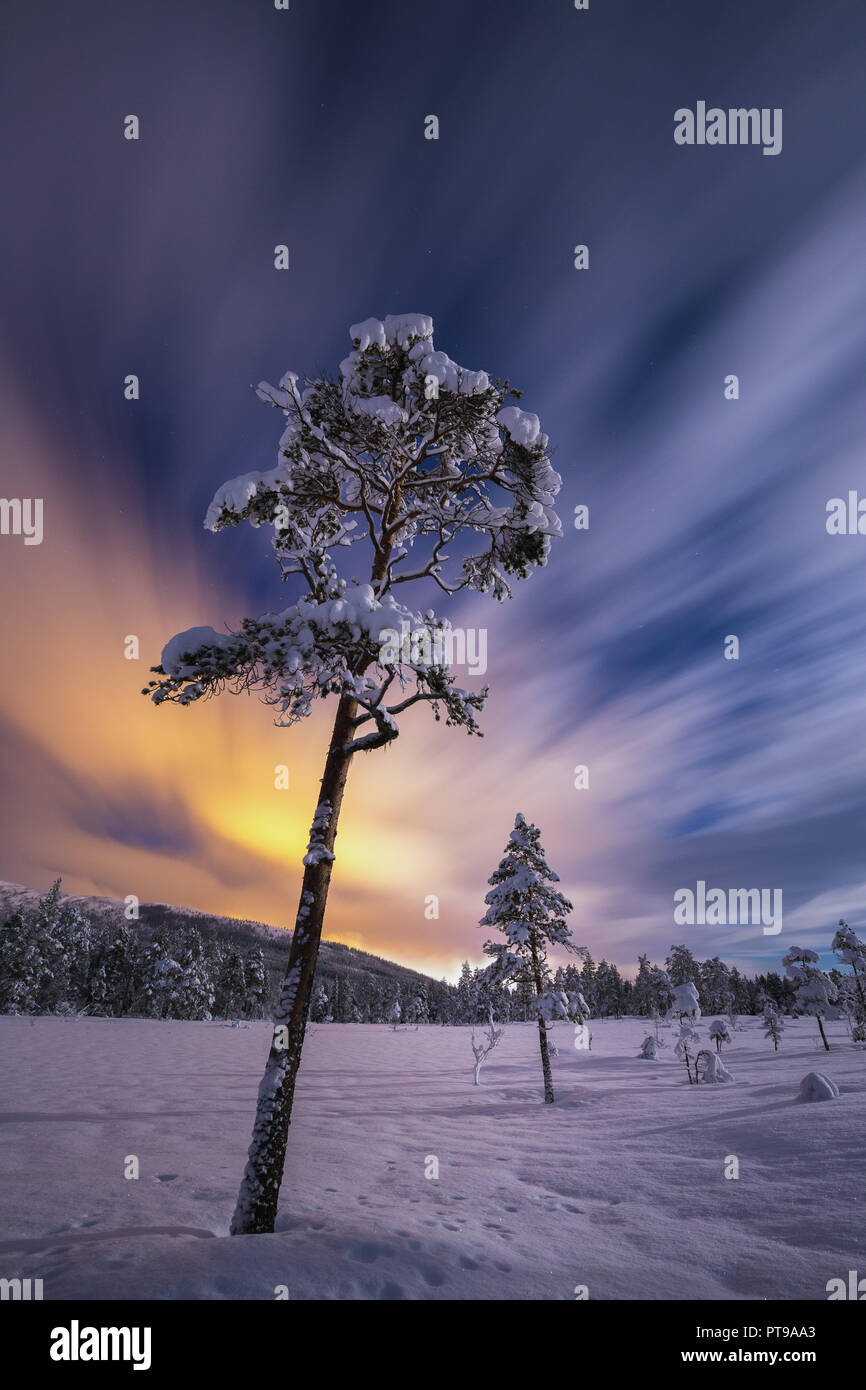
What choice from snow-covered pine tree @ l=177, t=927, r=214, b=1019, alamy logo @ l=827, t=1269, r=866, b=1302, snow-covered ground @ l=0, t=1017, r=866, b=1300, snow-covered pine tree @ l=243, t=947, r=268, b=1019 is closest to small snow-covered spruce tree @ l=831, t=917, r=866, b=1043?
snow-covered ground @ l=0, t=1017, r=866, b=1300

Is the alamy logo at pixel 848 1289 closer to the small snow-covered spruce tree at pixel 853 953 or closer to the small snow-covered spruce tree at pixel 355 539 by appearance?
the small snow-covered spruce tree at pixel 355 539

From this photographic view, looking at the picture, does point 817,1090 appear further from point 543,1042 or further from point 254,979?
point 254,979

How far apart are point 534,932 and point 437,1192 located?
13.6 m

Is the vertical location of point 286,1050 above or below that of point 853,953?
above

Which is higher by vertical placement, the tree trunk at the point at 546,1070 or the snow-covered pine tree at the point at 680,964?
the tree trunk at the point at 546,1070

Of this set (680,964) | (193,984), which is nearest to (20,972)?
(193,984)

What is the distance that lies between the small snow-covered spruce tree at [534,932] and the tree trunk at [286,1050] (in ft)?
53.3

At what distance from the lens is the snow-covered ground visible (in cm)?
536

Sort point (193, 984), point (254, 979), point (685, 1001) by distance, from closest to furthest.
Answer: point (685, 1001)
point (193, 984)
point (254, 979)

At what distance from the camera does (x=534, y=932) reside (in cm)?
2233
